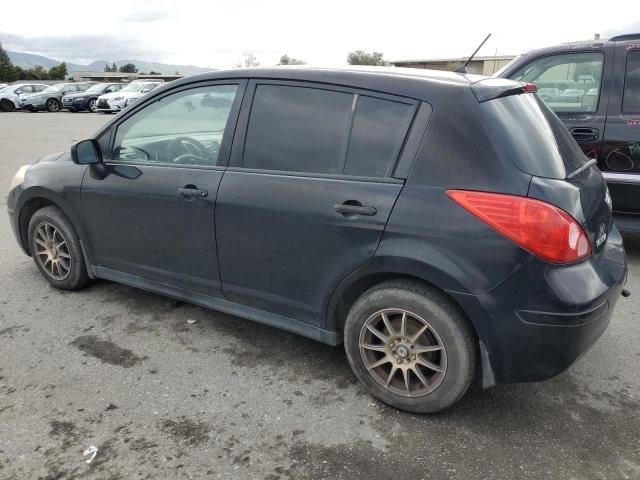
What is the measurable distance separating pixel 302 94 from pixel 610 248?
1.85 metres

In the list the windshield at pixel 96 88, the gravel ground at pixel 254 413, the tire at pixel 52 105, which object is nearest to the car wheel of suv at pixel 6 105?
the tire at pixel 52 105

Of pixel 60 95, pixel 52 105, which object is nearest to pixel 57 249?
pixel 52 105

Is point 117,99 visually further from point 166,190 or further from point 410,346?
point 410,346

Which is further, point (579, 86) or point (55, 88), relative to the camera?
point (55, 88)

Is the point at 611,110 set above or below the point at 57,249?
above

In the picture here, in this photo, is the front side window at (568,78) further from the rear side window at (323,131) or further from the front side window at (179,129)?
the front side window at (179,129)

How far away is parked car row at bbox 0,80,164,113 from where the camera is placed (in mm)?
28067

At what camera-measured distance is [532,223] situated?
7.70ft

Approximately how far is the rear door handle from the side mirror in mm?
3963

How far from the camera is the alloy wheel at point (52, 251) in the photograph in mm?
4168

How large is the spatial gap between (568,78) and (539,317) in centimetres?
352

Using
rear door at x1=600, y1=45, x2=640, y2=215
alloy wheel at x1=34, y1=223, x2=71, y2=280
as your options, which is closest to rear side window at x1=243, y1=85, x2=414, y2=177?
alloy wheel at x1=34, y1=223, x2=71, y2=280

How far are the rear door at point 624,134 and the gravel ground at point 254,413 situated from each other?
4.49ft

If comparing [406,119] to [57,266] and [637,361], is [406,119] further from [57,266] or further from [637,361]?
[57,266]
